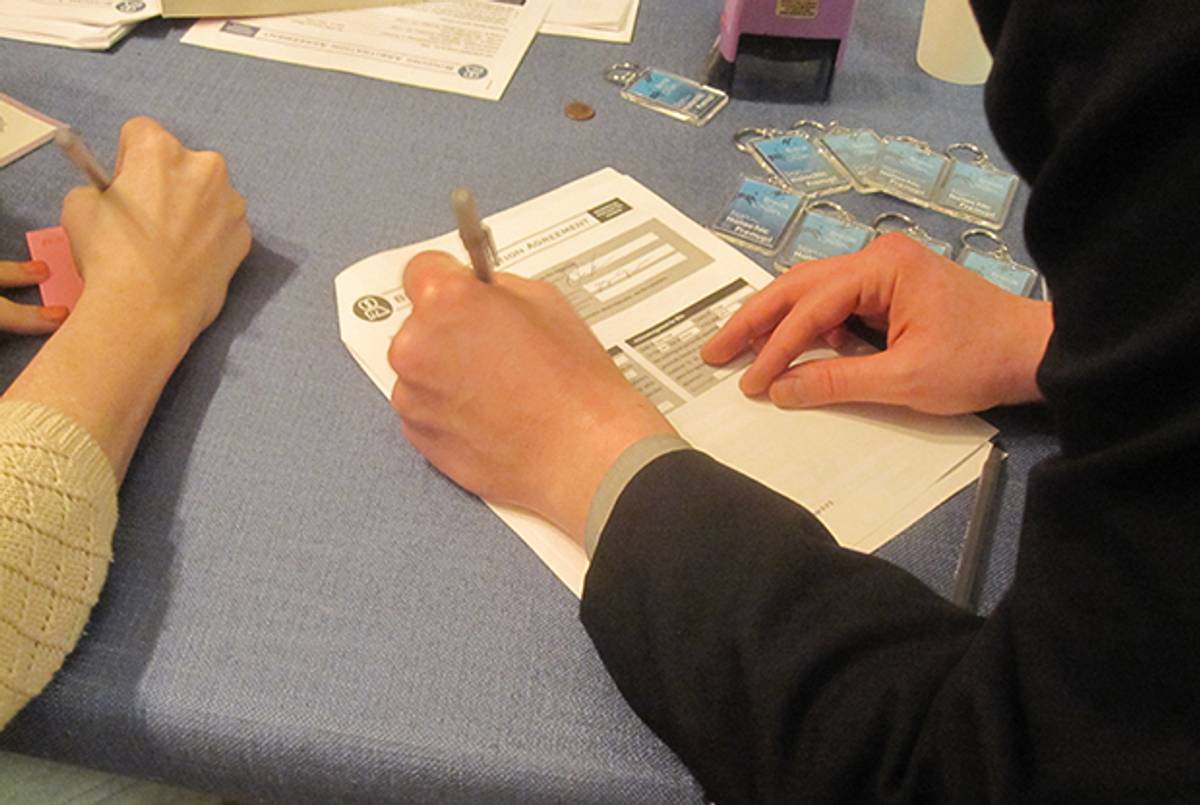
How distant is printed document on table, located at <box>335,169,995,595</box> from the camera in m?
0.54

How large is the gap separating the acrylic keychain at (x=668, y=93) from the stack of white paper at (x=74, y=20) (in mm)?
426

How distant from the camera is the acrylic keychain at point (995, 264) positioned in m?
0.67

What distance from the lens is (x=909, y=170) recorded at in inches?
30.3

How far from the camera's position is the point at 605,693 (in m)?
0.47

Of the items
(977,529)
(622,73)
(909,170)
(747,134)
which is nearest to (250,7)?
(622,73)

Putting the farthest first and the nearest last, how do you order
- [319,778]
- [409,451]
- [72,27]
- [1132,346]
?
[72,27] < [409,451] < [319,778] < [1132,346]

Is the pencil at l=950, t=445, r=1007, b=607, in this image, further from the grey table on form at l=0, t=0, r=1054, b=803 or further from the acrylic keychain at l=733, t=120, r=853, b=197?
the acrylic keychain at l=733, t=120, r=853, b=197

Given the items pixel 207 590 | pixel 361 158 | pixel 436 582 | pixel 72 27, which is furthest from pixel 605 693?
pixel 72 27

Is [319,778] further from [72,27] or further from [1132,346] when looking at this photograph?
[72,27]

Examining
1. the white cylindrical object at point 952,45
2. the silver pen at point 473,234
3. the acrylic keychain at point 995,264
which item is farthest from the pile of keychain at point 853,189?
the silver pen at point 473,234

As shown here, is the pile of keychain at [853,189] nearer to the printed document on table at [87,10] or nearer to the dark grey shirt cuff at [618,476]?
the dark grey shirt cuff at [618,476]

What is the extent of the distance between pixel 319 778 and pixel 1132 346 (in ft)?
1.27

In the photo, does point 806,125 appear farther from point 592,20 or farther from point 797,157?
point 592,20

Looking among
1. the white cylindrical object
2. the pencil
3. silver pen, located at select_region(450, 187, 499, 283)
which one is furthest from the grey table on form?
the white cylindrical object
